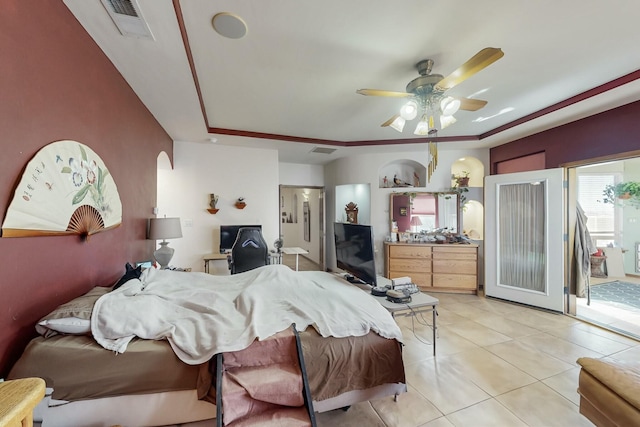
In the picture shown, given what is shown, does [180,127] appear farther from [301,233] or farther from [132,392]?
[301,233]

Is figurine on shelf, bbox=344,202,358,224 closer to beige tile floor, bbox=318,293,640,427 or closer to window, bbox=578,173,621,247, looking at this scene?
beige tile floor, bbox=318,293,640,427

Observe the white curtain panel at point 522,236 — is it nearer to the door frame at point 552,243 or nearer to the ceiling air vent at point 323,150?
the door frame at point 552,243

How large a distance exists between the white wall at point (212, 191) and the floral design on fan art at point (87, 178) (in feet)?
7.46

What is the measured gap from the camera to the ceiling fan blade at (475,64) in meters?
1.58

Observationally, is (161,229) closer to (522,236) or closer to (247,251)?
(247,251)

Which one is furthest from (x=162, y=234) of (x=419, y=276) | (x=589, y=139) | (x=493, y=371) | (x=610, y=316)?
(x=610, y=316)

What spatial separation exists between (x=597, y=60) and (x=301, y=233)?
7.13 meters

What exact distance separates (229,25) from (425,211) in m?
4.32

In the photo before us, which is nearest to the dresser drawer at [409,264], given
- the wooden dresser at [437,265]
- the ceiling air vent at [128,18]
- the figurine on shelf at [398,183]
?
the wooden dresser at [437,265]

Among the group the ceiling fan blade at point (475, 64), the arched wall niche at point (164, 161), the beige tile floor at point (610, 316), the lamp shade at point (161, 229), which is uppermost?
the ceiling fan blade at point (475, 64)

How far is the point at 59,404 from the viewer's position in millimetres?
1297

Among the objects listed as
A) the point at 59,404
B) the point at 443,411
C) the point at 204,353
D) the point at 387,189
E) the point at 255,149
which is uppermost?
the point at 255,149

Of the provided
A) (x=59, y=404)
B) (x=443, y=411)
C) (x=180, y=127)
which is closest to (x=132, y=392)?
(x=59, y=404)

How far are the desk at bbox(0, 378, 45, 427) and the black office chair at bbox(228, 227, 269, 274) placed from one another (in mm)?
2809
